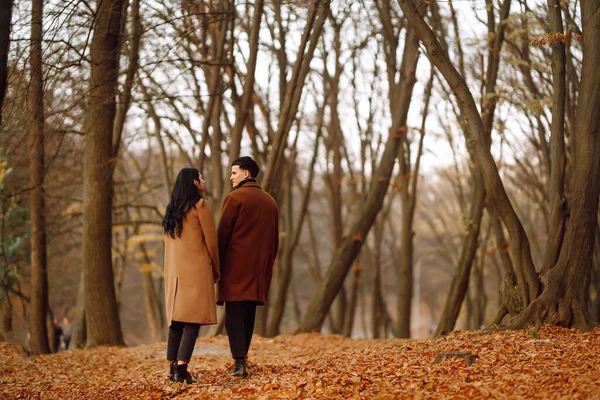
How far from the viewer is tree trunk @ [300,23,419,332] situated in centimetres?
1481

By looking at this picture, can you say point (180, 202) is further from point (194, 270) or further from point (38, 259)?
point (38, 259)

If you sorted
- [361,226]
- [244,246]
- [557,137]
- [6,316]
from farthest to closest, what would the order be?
1. [6,316]
2. [361,226]
3. [557,137]
4. [244,246]

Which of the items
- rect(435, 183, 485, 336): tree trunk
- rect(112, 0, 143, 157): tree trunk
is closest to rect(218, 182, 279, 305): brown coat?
rect(112, 0, 143, 157): tree trunk

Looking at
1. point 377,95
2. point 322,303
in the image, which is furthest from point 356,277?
point 322,303

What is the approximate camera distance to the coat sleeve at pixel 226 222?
741cm

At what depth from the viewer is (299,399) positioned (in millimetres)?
5945

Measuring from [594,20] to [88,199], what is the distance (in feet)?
28.3

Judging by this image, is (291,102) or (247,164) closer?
(247,164)

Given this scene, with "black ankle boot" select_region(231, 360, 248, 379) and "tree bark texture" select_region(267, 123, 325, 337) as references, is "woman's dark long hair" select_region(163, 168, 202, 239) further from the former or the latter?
"tree bark texture" select_region(267, 123, 325, 337)

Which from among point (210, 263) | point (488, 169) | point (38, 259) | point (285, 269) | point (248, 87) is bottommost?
point (285, 269)

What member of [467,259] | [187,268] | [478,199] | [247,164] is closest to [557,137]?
[247,164]

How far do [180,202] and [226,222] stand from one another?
1.63 ft

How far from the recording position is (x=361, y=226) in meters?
14.8

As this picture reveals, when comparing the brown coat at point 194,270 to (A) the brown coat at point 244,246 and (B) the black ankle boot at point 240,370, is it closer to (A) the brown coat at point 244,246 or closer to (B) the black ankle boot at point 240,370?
(A) the brown coat at point 244,246
